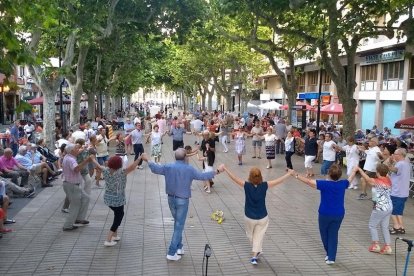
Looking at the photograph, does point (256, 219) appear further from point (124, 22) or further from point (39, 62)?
point (124, 22)

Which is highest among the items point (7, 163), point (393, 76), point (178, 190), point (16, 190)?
point (393, 76)

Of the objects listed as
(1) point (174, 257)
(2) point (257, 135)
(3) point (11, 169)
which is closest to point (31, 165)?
(3) point (11, 169)

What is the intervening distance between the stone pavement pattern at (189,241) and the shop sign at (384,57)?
18112 millimetres

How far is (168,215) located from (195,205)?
1155 millimetres

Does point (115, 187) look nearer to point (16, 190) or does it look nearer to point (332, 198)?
point (332, 198)

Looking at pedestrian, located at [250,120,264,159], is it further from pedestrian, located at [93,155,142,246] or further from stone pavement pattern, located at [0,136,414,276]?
pedestrian, located at [93,155,142,246]

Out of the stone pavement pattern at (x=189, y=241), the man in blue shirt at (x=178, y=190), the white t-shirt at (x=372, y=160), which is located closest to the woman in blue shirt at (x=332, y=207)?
the stone pavement pattern at (x=189, y=241)

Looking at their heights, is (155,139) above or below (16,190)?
above

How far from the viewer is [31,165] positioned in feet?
41.1

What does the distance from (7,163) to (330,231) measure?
815 centimetres

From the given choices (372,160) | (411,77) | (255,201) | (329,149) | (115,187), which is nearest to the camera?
(255,201)

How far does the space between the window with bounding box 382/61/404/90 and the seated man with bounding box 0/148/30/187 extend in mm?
23258

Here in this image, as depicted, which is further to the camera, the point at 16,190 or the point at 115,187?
the point at 16,190

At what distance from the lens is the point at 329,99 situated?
36.5 meters
